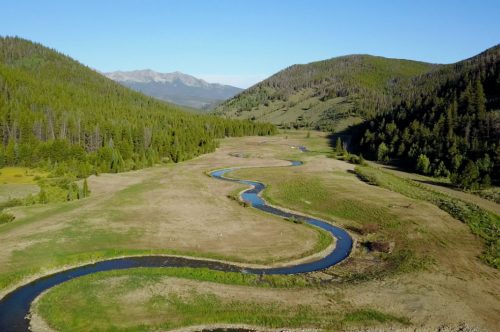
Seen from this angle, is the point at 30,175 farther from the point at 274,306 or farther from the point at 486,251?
the point at 486,251

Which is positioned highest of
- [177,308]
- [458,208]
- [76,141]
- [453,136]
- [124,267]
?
[453,136]

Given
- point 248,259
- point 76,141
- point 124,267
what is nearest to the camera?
point 124,267

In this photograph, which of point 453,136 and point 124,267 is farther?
point 453,136

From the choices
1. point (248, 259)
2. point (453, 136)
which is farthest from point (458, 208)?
point (453, 136)

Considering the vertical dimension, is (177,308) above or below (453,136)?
below

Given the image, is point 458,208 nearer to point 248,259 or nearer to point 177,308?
point 248,259

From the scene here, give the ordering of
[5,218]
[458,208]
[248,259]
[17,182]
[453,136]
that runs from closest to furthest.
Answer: [248,259] < [5,218] < [458,208] < [17,182] < [453,136]

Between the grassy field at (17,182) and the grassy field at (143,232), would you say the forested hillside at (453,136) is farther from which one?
the grassy field at (17,182)
